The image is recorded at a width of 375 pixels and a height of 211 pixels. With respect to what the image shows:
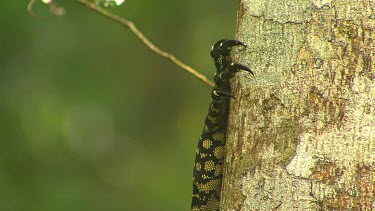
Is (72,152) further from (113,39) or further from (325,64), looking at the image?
(325,64)

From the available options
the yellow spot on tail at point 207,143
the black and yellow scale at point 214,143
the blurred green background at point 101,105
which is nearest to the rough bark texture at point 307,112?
the black and yellow scale at point 214,143

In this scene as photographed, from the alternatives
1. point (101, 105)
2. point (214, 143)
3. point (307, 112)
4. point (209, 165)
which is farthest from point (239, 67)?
point (101, 105)

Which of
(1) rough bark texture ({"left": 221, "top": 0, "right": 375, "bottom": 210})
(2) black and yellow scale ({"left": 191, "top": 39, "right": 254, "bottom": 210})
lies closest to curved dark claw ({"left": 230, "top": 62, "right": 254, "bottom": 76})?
(1) rough bark texture ({"left": 221, "top": 0, "right": 375, "bottom": 210})

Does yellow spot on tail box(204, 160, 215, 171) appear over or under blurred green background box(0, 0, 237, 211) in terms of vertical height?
under

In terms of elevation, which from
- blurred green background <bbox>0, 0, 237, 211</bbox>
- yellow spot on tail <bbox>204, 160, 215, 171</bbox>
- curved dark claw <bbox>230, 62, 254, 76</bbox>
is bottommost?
yellow spot on tail <bbox>204, 160, 215, 171</bbox>

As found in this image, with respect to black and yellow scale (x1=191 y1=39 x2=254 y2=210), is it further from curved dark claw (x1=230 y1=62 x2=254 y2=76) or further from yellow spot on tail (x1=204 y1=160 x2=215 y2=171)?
curved dark claw (x1=230 y1=62 x2=254 y2=76)

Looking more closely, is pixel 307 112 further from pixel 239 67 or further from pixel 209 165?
pixel 209 165

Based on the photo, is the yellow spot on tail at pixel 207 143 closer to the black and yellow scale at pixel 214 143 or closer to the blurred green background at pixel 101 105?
the black and yellow scale at pixel 214 143
